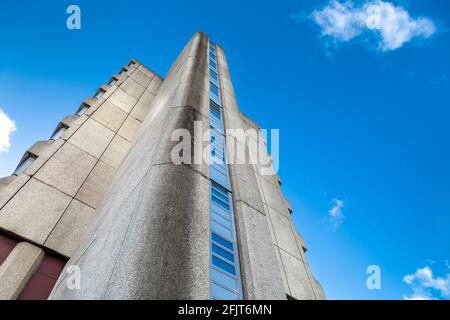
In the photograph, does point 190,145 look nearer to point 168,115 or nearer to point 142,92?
point 168,115

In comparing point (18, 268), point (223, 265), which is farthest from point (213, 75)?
point (18, 268)

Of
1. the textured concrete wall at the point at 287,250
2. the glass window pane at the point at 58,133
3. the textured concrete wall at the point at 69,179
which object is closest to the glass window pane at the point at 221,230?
the textured concrete wall at the point at 287,250

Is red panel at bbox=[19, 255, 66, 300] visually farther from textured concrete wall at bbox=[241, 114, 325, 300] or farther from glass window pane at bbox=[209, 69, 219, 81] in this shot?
glass window pane at bbox=[209, 69, 219, 81]

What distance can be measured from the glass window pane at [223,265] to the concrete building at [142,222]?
3cm

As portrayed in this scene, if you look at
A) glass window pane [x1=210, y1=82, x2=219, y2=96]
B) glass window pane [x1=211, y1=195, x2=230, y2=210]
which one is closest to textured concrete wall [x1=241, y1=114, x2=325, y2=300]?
glass window pane [x1=211, y1=195, x2=230, y2=210]

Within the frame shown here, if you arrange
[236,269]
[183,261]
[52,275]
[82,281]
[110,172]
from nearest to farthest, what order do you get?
[183,261]
[82,281]
[236,269]
[52,275]
[110,172]

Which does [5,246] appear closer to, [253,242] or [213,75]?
[253,242]

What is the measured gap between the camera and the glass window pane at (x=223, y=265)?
206 inches

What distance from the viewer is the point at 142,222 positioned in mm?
4453

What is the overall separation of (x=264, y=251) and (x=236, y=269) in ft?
2.95

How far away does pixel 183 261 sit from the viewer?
Answer: 13.4ft

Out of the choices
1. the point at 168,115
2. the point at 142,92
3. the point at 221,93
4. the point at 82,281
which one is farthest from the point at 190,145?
the point at 142,92

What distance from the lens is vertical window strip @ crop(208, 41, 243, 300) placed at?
4.93m

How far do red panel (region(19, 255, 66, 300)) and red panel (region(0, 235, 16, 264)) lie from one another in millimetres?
652
